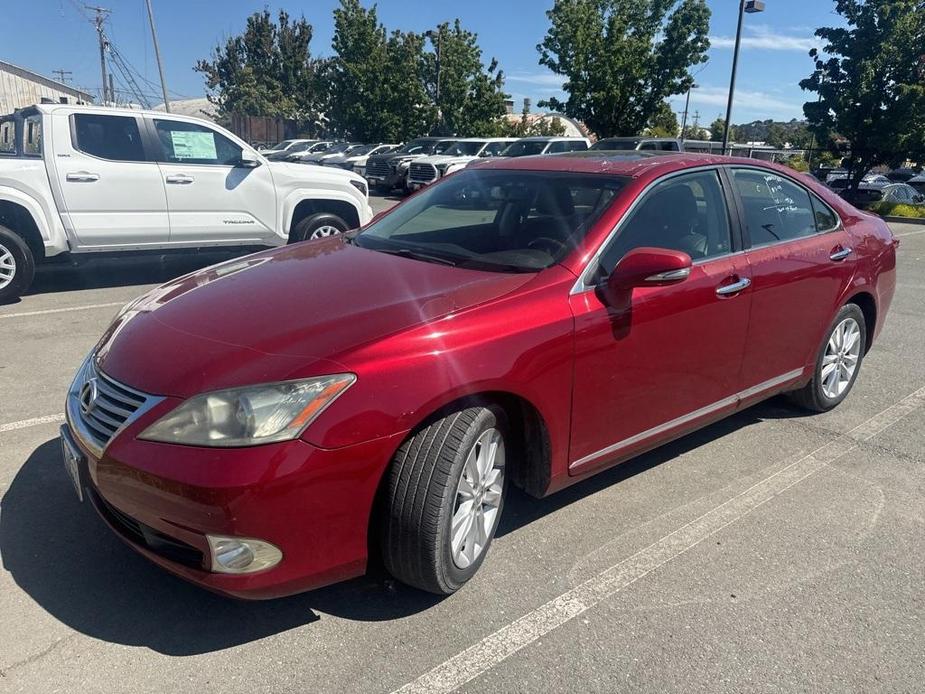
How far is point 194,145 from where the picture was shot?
321 inches

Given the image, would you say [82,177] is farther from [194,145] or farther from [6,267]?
[194,145]

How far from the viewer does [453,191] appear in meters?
4.18

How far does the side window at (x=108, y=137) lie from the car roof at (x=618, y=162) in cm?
505

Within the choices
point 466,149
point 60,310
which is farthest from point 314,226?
point 466,149

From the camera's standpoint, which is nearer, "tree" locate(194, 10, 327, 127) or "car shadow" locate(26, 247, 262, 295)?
"car shadow" locate(26, 247, 262, 295)

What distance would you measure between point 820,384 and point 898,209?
18.1 metres

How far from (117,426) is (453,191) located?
7.67 feet

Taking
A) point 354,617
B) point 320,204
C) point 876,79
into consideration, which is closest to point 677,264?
point 354,617

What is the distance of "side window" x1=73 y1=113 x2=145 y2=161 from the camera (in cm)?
750

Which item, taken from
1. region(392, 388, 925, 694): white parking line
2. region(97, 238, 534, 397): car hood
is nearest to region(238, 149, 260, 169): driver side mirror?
region(97, 238, 534, 397): car hood

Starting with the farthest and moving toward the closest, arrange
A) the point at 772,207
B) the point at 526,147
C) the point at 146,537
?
the point at 526,147
the point at 772,207
the point at 146,537

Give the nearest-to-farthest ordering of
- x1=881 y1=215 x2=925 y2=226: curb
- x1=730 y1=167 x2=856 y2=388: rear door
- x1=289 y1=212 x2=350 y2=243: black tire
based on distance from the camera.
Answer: x1=730 y1=167 x2=856 y2=388: rear door, x1=289 y1=212 x2=350 y2=243: black tire, x1=881 y1=215 x2=925 y2=226: curb

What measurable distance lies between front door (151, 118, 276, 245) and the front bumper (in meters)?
6.10

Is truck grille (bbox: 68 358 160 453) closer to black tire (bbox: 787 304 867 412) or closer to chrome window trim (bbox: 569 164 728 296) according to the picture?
chrome window trim (bbox: 569 164 728 296)
